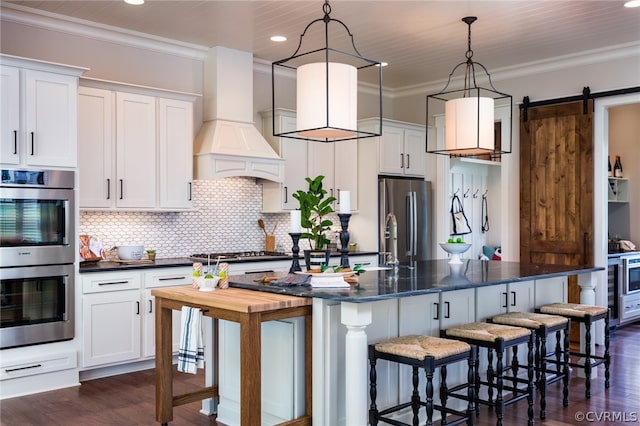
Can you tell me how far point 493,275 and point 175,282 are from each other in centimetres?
268

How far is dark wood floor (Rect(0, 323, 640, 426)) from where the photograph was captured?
12.7 ft

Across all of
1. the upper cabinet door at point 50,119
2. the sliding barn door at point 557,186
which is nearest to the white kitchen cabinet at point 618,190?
the sliding barn door at point 557,186

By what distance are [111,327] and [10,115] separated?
1.79m

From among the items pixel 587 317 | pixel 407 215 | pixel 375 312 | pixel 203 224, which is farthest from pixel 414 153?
pixel 375 312

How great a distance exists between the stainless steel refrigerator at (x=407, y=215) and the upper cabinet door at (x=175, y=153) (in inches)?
90.9

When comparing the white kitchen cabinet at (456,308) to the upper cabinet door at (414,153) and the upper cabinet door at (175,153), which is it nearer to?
the upper cabinet door at (175,153)

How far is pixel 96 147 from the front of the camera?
5.11 m

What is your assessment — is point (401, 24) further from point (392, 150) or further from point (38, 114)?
point (38, 114)

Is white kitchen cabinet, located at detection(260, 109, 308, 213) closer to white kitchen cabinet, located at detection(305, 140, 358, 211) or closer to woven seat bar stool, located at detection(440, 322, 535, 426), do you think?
white kitchen cabinet, located at detection(305, 140, 358, 211)

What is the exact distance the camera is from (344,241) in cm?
387

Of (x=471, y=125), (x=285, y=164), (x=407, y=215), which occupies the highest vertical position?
(x=471, y=125)

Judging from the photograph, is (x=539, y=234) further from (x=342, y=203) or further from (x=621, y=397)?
(x=342, y=203)

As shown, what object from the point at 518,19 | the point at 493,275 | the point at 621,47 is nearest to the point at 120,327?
the point at 493,275

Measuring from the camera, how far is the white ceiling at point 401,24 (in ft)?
15.9
